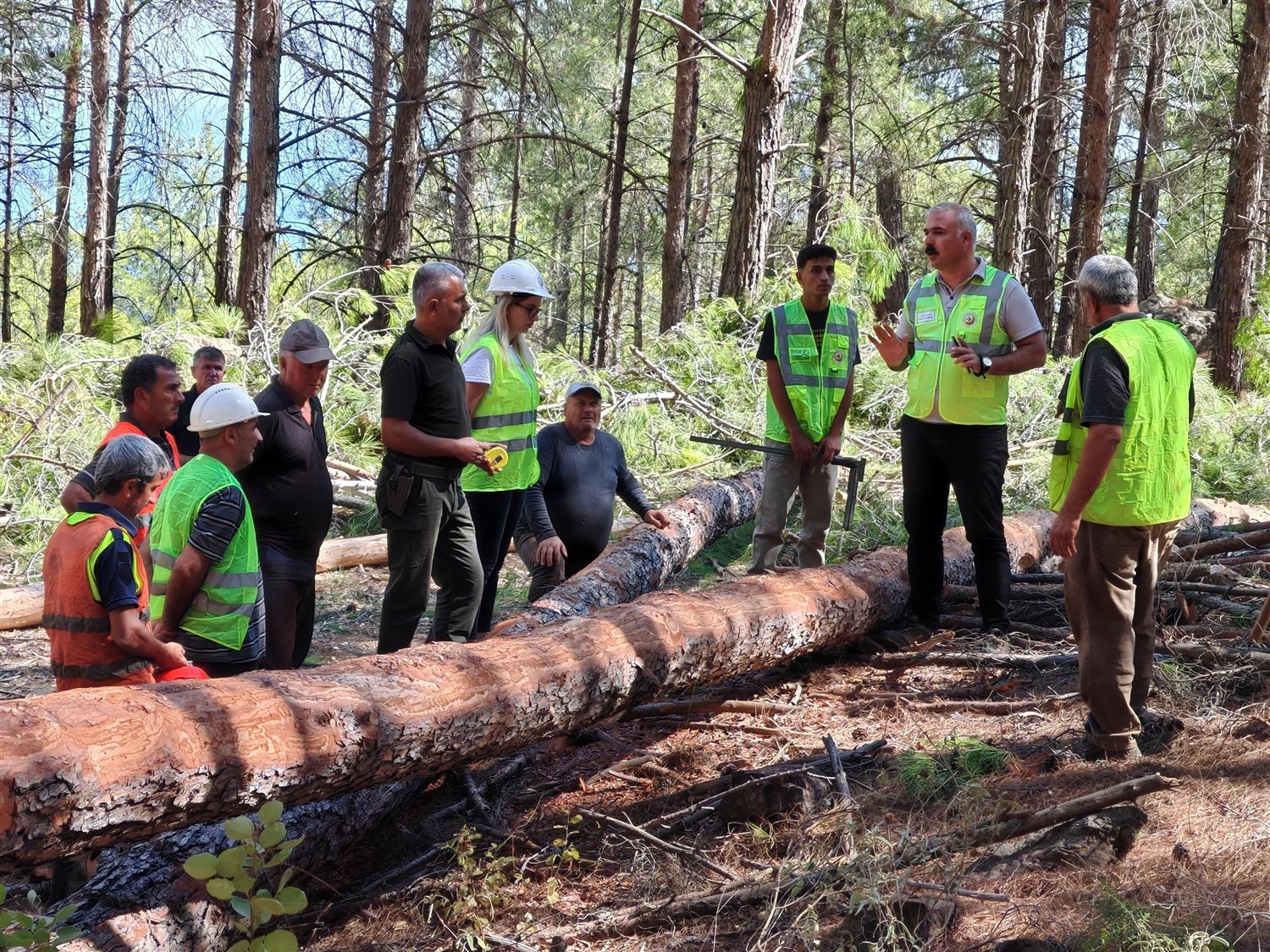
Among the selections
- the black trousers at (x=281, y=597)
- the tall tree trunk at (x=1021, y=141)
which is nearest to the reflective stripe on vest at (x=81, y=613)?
the black trousers at (x=281, y=597)

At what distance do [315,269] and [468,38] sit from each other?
18.5ft

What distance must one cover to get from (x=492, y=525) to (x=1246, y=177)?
10.7 metres

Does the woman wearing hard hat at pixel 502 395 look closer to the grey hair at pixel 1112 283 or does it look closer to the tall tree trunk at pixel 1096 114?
the grey hair at pixel 1112 283

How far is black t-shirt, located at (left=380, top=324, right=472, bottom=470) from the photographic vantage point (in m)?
4.43

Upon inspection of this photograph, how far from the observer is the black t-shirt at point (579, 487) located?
18.4 feet

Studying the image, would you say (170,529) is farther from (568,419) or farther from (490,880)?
(568,419)

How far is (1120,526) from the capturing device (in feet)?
12.3

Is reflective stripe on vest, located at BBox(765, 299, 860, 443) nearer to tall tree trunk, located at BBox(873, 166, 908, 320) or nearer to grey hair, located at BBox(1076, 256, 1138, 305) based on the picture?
grey hair, located at BBox(1076, 256, 1138, 305)

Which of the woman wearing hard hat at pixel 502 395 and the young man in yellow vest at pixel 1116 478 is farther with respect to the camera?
the woman wearing hard hat at pixel 502 395

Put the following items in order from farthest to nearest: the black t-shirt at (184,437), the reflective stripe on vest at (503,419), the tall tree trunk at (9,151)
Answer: the tall tree trunk at (9,151), the black t-shirt at (184,437), the reflective stripe on vest at (503,419)

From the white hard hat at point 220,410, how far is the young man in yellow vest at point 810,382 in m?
2.99

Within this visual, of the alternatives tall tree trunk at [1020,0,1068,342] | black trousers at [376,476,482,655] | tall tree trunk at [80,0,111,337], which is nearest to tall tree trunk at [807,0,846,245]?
tall tree trunk at [1020,0,1068,342]

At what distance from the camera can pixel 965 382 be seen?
5.03 m

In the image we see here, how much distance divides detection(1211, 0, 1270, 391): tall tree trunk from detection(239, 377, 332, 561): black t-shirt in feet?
35.8
